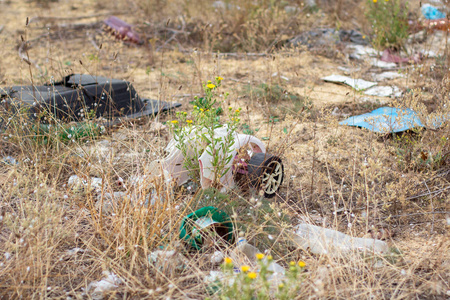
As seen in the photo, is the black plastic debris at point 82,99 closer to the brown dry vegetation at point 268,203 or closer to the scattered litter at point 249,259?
the brown dry vegetation at point 268,203

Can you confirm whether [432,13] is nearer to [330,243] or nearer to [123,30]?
[123,30]

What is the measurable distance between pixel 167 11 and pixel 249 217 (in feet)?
18.3

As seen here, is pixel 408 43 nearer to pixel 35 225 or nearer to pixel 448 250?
pixel 448 250

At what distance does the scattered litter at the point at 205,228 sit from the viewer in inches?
80.4

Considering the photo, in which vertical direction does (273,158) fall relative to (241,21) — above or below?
below

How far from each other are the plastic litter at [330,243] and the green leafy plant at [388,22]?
399 centimetres

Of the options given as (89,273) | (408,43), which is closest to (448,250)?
(89,273)

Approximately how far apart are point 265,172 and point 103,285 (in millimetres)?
1181

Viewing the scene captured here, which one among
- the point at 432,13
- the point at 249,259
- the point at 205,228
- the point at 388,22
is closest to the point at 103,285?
the point at 205,228

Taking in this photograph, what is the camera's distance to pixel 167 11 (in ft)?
23.1

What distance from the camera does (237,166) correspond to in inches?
98.2

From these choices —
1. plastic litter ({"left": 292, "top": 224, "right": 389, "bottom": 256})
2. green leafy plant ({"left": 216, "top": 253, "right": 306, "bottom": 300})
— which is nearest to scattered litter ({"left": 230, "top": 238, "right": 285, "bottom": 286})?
green leafy plant ({"left": 216, "top": 253, "right": 306, "bottom": 300})

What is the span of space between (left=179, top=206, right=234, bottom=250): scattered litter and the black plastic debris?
134cm

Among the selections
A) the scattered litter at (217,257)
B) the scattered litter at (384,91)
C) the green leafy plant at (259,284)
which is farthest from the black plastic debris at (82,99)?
the scattered litter at (384,91)
